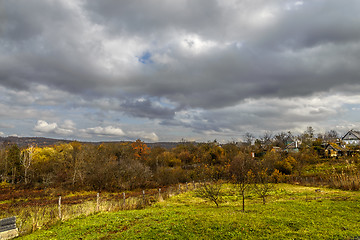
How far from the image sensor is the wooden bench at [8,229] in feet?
35.7

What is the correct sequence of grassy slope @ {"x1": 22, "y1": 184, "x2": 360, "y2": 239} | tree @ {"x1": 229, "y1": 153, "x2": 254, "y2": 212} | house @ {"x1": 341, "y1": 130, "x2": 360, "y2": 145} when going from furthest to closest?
house @ {"x1": 341, "y1": 130, "x2": 360, "y2": 145} < tree @ {"x1": 229, "y1": 153, "x2": 254, "y2": 212} < grassy slope @ {"x1": 22, "y1": 184, "x2": 360, "y2": 239}

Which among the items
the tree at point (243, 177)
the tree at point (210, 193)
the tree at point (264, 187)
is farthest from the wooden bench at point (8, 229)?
the tree at point (264, 187)

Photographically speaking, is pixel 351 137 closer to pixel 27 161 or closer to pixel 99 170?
pixel 99 170

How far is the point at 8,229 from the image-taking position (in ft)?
36.6

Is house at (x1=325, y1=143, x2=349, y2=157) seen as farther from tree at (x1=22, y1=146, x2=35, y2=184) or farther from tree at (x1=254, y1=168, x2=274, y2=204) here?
tree at (x1=22, y1=146, x2=35, y2=184)

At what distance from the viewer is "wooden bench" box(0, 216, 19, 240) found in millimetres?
10867

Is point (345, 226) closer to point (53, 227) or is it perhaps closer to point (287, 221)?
point (287, 221)

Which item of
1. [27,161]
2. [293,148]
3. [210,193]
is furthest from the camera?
[293,148]

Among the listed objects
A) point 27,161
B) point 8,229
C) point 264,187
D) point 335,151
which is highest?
point 335,151

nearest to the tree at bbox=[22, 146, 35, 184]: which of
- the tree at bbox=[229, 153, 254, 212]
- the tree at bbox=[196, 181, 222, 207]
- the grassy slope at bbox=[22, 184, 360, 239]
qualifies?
the grassy slope at bbox=[22, 184, 360, 239]

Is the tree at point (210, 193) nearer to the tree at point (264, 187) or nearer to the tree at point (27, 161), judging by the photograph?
the tree at point (264, 187)

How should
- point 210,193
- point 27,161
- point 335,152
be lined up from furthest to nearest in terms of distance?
point 335,152, point 27,161, point 210,193

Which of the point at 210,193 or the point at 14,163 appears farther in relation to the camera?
the point at 14,163

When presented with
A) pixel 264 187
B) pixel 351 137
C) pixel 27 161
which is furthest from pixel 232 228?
pixel 351 137
